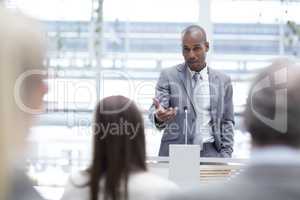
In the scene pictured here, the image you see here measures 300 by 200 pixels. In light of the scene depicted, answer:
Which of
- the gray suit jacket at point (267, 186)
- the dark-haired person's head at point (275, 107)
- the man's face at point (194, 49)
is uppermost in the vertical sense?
the man's face at point (194, 49)

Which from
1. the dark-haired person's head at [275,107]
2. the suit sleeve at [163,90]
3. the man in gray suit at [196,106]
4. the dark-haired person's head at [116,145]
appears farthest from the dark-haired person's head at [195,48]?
the dark-haired person's head at [275,107]

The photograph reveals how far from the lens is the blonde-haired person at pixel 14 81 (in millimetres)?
1051

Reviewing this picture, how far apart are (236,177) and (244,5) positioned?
3.03 m

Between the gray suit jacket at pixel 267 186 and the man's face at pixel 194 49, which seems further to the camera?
the man's face at pixel 194 49

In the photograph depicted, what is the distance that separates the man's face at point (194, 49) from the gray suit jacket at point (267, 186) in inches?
82.2

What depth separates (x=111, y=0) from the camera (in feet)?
12.3

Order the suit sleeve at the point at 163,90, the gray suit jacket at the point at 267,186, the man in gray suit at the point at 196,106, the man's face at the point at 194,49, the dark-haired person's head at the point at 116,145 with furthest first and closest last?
the man's face at the point at 194,49 → the suit sleeve at the point at 163,90 → the man in gray suit at the point at 196,106 → the dark-haired person's head at the point at 116,145 → the gray suit jacket at the point at 267,186

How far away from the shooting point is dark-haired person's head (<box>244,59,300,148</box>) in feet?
3.45

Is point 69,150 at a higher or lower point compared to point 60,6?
lower

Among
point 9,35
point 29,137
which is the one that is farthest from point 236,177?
point 9,35

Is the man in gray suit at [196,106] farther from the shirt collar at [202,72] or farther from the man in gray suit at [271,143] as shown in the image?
the man in gray suit at [271,143]

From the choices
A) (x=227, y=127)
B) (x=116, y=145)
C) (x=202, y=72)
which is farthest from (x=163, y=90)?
(x=116, y=145)

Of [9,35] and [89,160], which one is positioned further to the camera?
[89,160]

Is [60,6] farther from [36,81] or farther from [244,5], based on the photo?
[36,81]
